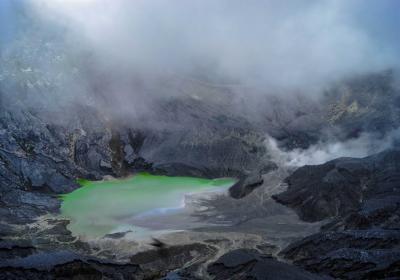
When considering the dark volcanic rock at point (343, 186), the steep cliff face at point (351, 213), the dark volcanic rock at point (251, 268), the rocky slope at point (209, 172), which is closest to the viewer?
the dark volcanic rock at point (251, 268)

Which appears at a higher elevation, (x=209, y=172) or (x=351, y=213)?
(x=209, y=172)

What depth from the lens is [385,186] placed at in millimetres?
34250

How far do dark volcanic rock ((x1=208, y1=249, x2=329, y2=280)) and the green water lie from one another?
33.7ft

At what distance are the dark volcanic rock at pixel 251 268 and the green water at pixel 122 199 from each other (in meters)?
10.3

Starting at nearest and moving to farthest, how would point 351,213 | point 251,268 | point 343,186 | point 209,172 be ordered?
point 251,268, point 351,213, point 343,186, point 209,172

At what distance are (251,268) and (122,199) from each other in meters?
20.7

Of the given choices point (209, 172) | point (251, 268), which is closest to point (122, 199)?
point (209, 172)

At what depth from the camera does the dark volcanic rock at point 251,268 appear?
2127 centimetres

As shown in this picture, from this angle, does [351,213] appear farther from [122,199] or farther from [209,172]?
[209,172]

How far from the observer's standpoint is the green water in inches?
1361

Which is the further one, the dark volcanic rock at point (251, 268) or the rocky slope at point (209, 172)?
the rocky slope at point (209, 172)

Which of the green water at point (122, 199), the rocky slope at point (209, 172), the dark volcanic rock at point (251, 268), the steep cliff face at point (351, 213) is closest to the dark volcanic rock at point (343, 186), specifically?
A: the steep cliff face at point (351, 213)

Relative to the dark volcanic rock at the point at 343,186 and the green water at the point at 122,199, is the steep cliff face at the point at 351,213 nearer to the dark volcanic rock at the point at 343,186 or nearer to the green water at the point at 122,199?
the dark volcanic rock at the point at 343,186

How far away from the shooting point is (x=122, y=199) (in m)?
41.4
